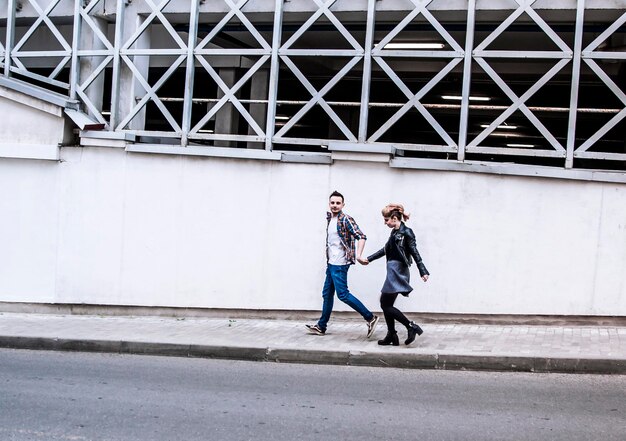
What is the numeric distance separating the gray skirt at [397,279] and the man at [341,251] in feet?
1.74

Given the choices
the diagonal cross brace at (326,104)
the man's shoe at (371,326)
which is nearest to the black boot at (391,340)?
the man's shoe at (371,326)

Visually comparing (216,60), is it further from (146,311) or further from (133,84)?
(146,311)

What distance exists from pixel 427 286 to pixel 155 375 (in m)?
4.17

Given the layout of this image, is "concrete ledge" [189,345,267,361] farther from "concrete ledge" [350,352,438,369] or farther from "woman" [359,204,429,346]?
"woman" [359,204,429,346]

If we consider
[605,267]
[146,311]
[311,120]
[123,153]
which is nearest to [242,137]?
[123,153]

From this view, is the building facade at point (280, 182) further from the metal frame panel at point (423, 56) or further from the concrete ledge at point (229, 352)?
the concrete ledge at point (229, 352)

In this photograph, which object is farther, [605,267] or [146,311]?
[146,311]

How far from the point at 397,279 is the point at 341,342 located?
3.43 feet

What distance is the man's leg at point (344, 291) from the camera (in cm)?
1031

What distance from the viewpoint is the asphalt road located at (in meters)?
6.65

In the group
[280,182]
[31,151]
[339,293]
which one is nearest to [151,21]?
[31,151]

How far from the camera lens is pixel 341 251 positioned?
410 inches

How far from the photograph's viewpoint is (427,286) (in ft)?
37.7

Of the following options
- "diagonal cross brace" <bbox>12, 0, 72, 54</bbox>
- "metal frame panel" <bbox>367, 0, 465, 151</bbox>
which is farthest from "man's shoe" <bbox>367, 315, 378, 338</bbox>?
"diagonal cross brace" <bbox>12, 0, 72, 54</bbox>
